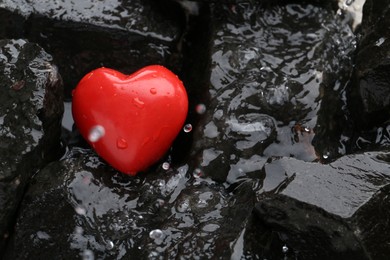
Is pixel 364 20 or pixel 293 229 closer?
pixel 293 229

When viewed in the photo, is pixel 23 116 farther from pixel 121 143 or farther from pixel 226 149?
pixel 226 149

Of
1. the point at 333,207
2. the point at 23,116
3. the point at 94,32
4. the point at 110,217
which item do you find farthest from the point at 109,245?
the point at 94,32

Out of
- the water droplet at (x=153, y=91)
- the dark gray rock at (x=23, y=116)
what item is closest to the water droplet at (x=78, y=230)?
the dark gray rock at (x=23, y=116)

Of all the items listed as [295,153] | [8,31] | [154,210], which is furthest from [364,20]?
[8,31]

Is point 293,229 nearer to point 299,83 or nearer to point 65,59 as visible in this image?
point 299,83

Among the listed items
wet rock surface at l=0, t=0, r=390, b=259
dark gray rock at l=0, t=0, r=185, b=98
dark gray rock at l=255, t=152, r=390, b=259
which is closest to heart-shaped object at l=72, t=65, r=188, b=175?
wet rock surface at l=0, t=0, r=390, b=259

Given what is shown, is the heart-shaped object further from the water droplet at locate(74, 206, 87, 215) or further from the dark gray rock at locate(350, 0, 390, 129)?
the dark gray rock at locate(350, 0, 390, 129)
